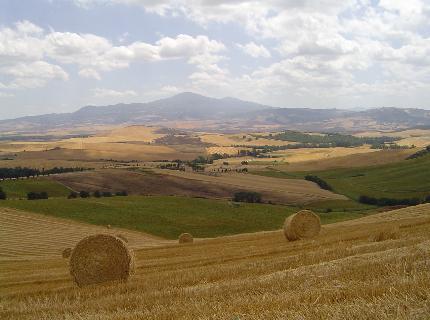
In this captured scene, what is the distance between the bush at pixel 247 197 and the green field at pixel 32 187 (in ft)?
95.8

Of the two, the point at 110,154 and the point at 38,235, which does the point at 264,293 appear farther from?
the point at 110,154

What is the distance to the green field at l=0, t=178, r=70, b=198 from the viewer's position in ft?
247

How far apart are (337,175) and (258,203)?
4643 cm

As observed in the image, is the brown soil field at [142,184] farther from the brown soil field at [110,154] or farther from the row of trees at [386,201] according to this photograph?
the brown soil field at [110,154]

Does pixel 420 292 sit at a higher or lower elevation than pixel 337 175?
higher

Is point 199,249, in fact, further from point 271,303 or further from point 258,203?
point 258,203

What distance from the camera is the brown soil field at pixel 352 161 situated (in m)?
132

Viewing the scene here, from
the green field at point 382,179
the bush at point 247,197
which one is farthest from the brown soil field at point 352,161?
the bush at point 247,197

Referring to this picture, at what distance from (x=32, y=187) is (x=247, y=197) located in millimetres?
36830

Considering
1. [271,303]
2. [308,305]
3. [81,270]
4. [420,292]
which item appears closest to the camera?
[420,292]

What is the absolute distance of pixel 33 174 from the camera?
325 feet

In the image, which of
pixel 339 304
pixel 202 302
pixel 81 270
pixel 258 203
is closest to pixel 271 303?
pixel 339 304

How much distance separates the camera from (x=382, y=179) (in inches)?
4146

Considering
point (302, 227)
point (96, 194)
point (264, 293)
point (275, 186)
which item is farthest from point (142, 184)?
point (264, 293)
